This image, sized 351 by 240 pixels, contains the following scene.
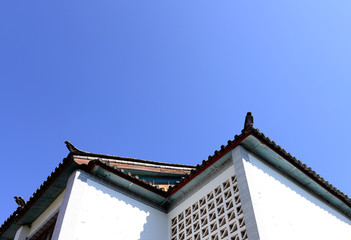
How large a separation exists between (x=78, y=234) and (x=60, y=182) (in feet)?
6.33

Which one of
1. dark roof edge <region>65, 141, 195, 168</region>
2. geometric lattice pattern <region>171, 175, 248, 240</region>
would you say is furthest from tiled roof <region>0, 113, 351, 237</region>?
geometric lattice pattern <region>171, 175, 248, 240</region>

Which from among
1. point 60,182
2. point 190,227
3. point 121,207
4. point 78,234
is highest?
point 60,182

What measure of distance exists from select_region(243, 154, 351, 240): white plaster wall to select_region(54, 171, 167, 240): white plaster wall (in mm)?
2947

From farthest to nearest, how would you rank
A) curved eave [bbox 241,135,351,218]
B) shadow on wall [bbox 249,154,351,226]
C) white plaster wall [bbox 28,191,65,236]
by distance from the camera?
white plaster wall [bbox 28,191,65,236], curved eave [bbox 241,135,351,218], shadow on wall [bbox 249,154,351,226]

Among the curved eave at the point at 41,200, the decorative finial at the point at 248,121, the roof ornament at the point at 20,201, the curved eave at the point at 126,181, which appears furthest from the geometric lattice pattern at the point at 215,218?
the roof ornament at the point at 20,201

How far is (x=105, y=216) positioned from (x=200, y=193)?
2382mm

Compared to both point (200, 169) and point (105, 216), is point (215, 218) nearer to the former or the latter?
point (200, 169)

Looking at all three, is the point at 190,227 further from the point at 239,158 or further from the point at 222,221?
the point at 239,158

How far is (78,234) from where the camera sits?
7543 millimetres

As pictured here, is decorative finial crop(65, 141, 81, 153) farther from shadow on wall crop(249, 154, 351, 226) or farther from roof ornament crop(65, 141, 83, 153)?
shadow on wall crop(249, 154, 351, 226)

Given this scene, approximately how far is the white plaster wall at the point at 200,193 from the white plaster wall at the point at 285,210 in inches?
25.3

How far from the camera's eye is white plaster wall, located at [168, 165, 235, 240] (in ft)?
27.6

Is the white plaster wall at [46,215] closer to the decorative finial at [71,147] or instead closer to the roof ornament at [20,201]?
the roof ornament at [20,201]

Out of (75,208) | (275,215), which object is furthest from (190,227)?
(75,208)
